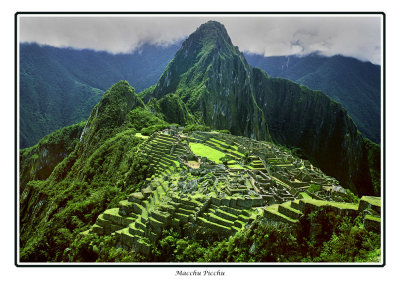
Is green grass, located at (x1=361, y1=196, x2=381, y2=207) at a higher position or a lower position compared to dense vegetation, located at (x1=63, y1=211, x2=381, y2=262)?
higher

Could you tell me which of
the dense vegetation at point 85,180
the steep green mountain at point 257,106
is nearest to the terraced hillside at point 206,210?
the dense vegetation at point 85,180

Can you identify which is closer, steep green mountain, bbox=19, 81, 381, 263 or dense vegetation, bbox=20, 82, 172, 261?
steep green mountain, bbox=19, 81, 381, 263

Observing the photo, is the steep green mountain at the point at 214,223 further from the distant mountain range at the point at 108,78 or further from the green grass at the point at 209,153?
the distant mountain range at the point at 108,78

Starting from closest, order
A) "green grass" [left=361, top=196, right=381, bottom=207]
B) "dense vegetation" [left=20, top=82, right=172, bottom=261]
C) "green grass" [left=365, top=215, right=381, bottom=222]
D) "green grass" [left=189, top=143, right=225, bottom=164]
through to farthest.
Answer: "green grass" [left=365, top=215, right=381, bottom=222]
"green grass" [left=361, top=196, right=381, bottom=207]
"dense vegetation" [left=20, top=82, right=172, bottom=261]
"green grass" [left=189, top=143, right=225, bottom=164]

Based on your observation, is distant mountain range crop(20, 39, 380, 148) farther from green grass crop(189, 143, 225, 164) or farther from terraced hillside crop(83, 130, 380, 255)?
terraced hillside crop(83, 130, 380, 255)

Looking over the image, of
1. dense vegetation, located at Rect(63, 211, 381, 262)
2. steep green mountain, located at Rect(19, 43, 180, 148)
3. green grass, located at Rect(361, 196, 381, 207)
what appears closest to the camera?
dense vegetation, located at Rect(63, 211, 381, 262)

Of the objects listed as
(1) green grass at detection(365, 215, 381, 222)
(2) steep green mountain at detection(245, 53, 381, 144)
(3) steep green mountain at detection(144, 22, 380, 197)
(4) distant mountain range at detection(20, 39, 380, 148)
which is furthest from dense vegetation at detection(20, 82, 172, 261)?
(2) steep green mountain at detection(245, 53, 381, 144)
